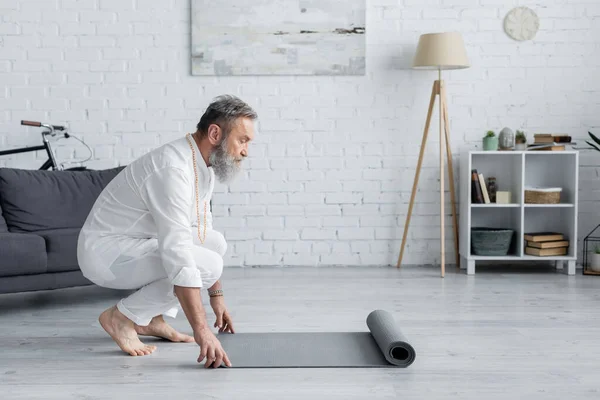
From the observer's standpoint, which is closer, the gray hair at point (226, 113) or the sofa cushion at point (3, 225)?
the gray hair at point (226, 113)

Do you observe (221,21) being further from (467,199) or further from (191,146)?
(191,146)

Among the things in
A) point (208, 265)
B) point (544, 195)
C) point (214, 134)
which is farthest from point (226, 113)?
point (544, 195)

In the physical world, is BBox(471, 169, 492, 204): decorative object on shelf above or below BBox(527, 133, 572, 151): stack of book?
below

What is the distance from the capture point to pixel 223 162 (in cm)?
263

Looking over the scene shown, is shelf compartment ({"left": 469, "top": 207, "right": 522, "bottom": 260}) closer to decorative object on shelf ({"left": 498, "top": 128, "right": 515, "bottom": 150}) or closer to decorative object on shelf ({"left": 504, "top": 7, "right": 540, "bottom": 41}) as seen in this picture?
decorative object on shelf ({"left": 498, "top": 128, "right": 515, "bottom": 150})

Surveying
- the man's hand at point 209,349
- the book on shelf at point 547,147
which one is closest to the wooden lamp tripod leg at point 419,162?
the book on shelf at point 547,147

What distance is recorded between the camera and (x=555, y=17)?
16.7ft

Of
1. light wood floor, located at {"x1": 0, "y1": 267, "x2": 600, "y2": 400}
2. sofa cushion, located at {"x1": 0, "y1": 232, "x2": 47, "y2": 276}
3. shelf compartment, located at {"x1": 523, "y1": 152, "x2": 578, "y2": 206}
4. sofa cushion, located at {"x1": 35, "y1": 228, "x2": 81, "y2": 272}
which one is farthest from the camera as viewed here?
shelf compartment, located at {"x1": 523, "y1": 152, "x2": 578, "y2": 206}

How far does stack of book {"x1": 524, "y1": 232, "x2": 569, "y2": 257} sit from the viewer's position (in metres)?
4.80

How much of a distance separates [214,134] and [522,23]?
10.7ft

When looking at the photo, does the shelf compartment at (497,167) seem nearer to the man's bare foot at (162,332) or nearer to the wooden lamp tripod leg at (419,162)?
the wooden lamp tripod leg at (419,162)

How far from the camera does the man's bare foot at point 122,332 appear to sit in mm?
2746

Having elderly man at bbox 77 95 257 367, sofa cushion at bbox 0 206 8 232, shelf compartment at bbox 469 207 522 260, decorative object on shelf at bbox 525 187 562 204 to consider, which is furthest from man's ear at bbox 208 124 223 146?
shelf compartment at bbox 469 207 522 260

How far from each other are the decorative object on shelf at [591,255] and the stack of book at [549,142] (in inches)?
26.0
